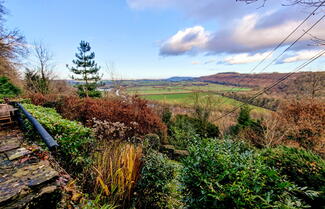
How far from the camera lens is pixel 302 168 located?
1918mm

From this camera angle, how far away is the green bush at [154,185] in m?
2.41

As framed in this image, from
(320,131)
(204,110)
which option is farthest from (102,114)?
(320,131)

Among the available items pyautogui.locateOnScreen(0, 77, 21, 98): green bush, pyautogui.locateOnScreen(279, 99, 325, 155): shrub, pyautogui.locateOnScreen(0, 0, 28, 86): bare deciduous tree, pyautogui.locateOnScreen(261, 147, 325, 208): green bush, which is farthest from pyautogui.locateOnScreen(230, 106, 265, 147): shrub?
pyautogui.locateOnScreen(0, 0, 28, 86): bare deciduous tree

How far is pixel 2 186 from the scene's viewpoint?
1.19 meters

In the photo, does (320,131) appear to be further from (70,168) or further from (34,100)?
(34,100)

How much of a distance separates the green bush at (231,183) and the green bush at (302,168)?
1.23ft

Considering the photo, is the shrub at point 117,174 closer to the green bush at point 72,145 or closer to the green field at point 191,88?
the green bush at point 72,145

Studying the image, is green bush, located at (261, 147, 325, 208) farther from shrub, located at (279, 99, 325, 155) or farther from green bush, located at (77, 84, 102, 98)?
green bush, located at (77, 84, 102, 98)

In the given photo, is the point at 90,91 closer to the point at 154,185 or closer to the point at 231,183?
the point at 154,185

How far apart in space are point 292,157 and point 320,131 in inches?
328

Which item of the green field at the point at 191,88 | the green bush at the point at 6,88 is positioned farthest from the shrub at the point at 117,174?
the green bush at the point at 6,88

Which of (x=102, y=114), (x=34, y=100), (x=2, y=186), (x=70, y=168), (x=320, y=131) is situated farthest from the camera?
(x=34, y=100)

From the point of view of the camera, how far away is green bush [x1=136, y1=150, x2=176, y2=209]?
7.92 feet

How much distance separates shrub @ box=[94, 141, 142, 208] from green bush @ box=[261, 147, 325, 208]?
227 cm
